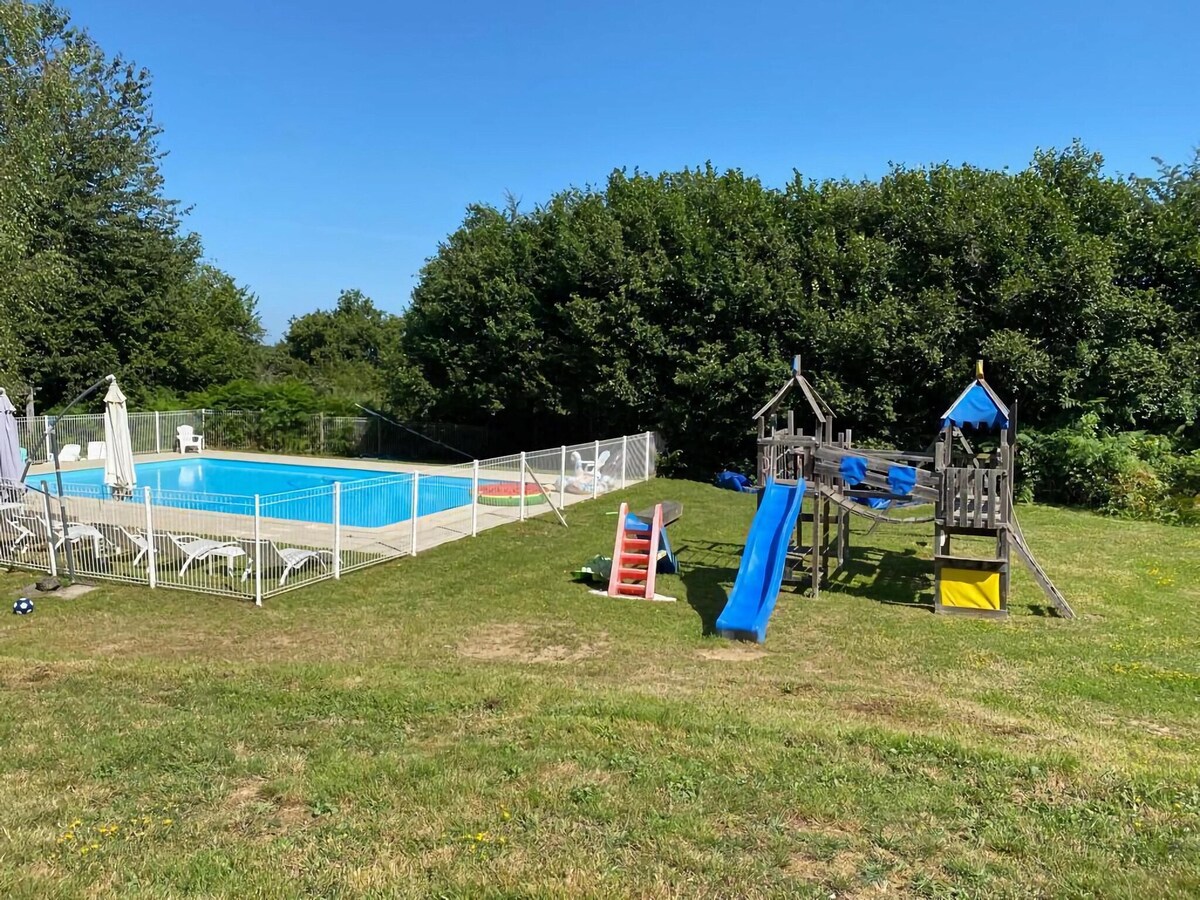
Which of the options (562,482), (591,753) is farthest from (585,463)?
(591,753)

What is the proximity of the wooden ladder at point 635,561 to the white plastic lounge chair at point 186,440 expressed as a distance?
24.0 metres

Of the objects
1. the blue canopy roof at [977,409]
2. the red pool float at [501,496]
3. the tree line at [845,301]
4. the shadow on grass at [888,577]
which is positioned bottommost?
the shadow on grass at [888,577]

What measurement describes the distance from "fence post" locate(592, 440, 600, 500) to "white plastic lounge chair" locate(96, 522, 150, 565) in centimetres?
1025

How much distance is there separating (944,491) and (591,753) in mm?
7286

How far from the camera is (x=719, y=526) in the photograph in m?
15.9

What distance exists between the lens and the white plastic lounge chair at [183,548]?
423 inches

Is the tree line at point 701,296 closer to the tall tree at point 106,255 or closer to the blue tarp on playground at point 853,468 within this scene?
the tall tree at point 106,255

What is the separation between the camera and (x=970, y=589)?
31.6ft

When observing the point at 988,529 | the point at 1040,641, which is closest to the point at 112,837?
the point at 1040,641

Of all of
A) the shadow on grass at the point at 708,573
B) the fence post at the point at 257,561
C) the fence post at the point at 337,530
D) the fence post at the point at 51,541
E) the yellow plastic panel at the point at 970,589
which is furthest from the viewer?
the fence post at the point at 51,541

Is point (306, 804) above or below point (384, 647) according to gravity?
above

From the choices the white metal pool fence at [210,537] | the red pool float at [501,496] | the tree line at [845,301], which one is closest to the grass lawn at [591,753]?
the white metal pool fence at [210,537]

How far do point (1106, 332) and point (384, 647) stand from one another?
1930 cm

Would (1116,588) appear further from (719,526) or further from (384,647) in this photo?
(384,647)
